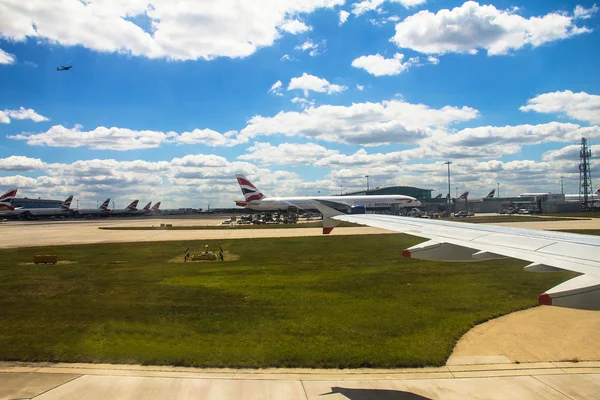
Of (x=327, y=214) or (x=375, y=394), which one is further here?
(x=327, y=214)

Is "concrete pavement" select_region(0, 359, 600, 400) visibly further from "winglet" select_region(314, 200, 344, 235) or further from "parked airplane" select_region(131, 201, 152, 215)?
"parked airplane" select_region(131, 201, 152, 215)

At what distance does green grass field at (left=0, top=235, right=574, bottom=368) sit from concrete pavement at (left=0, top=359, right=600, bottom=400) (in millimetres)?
547

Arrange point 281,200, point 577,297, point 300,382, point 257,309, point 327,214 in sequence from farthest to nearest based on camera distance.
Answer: point 281,200
point 257,309
point 327,214
point 300,382
point 577,297

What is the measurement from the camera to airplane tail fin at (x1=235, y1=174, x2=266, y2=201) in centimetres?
9894

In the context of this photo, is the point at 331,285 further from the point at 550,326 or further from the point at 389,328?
the point at 550,326

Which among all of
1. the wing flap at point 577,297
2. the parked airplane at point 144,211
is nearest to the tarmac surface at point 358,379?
the wing flap at point 577,297

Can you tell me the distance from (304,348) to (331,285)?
8290 mm

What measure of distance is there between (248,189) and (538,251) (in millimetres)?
94212

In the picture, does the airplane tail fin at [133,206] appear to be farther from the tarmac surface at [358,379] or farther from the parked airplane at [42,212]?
the tarmac surface at [358,379]

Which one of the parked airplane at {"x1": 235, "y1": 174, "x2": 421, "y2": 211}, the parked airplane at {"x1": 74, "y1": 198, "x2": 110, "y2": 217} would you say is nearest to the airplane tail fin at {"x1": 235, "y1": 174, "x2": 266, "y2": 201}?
the parked airplane at {"x1": 235, "y1": 174, "x2": 421, "y2": 211}

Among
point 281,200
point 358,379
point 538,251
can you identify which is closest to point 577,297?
point 538,251

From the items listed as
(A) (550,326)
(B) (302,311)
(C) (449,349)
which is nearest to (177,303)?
(B) (302,311)

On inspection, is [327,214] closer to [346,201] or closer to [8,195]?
[346,201]

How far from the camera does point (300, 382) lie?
915 cm
